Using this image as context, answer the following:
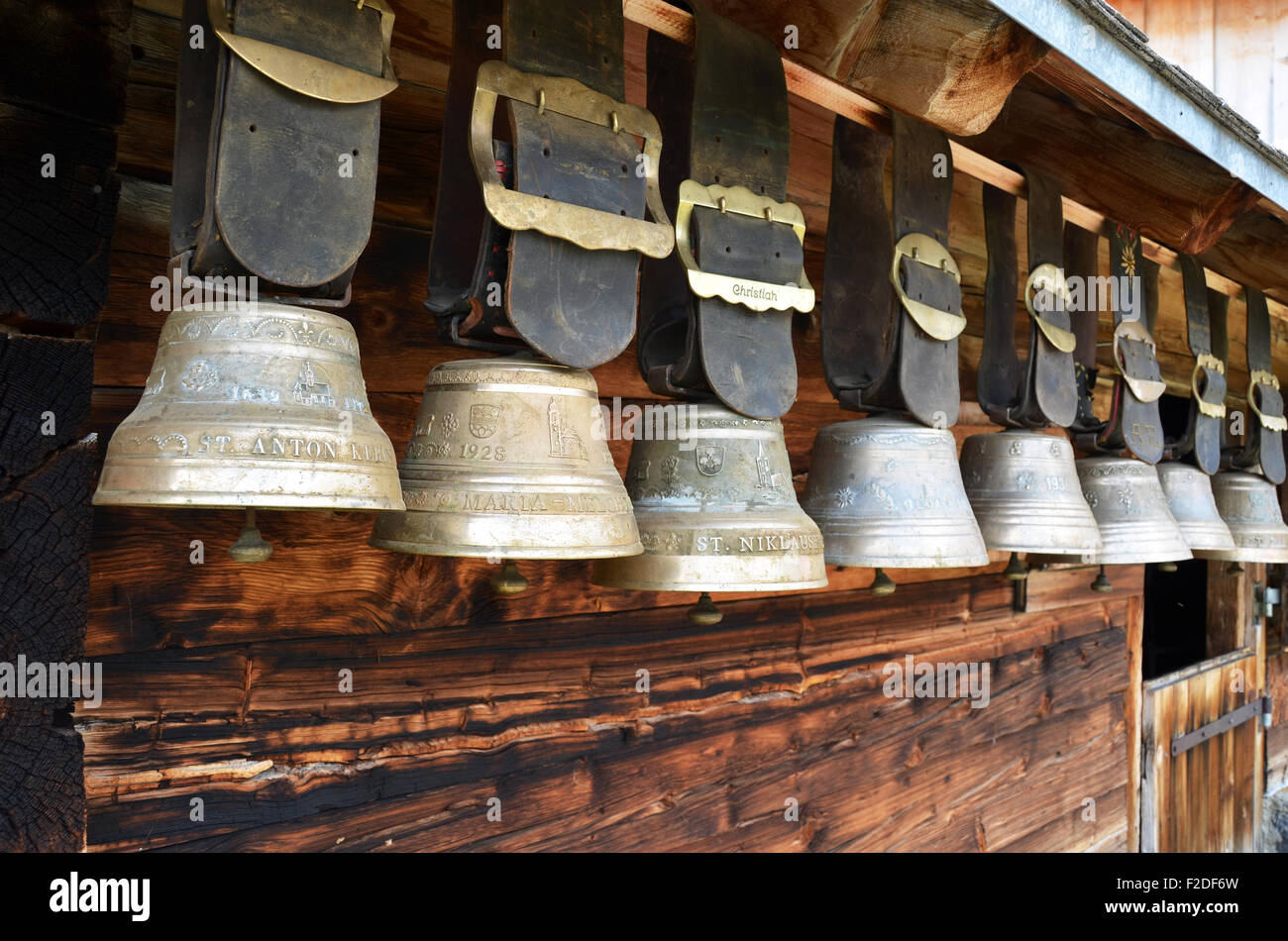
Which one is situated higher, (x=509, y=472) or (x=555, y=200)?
(x=555, y=200)

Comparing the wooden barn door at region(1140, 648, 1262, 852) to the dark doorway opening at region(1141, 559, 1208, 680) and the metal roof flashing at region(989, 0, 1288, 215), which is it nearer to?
the dark doorway opening at region(1141, 559, 1208, 680)

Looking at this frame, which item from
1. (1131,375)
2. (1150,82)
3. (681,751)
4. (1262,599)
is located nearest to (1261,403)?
(1131,375)

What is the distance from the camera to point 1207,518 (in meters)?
2.86

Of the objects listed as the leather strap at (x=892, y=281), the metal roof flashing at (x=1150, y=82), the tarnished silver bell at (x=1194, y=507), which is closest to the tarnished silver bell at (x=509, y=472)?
the leather strap at (x=892, y=281)

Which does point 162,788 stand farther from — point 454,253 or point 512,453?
point 454,253

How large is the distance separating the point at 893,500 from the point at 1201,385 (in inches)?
61.2

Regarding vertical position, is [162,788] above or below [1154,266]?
below

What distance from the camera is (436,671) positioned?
189cm

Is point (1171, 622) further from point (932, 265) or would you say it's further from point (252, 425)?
point (252, 425)

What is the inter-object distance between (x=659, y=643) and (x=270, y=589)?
935mm

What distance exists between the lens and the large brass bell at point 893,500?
1816 mm

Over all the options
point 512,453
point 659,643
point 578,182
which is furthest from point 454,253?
point 659,643

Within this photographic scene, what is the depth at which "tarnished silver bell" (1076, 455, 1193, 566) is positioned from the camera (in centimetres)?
243

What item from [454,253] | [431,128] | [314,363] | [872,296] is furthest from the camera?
[872,296]
